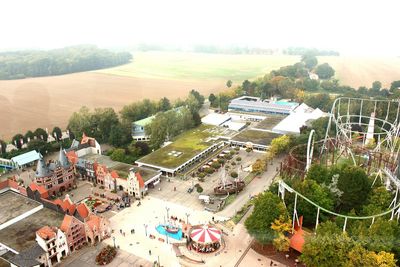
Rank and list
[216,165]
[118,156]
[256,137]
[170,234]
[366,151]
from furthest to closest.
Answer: [256,137], [118,156], [216,165], [366,151], [170,234]

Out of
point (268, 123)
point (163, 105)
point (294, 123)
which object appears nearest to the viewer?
point (294, 123)

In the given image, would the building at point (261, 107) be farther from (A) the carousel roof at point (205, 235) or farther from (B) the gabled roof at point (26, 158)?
(A) the carousel roof at point (205, 235)

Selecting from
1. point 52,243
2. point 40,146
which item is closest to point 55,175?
point 52,243

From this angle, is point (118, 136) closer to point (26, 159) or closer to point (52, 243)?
A: point (26, 159)

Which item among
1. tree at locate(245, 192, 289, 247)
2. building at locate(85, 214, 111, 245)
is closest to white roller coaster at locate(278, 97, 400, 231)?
tree at locate(245, 192, 289, 247)

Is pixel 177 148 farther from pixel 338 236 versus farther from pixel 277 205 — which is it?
pixel 338 236
